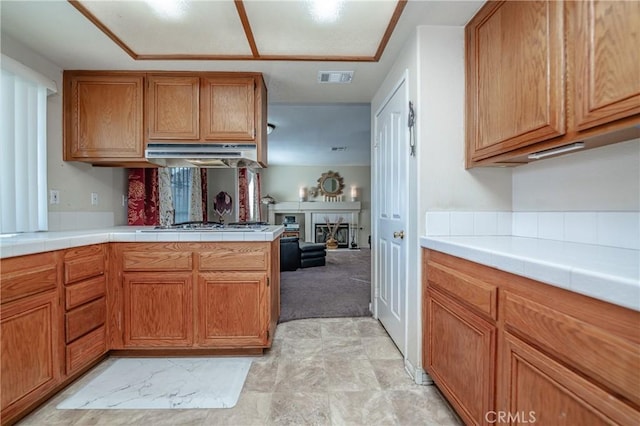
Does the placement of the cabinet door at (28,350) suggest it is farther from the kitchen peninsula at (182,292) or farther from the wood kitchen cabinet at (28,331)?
the kitchen peninsula at (182,292)

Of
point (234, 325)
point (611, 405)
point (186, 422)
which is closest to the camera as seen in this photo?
point (611, 405)

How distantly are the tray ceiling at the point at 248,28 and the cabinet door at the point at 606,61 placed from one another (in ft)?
2.74

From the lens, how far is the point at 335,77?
7.85ft

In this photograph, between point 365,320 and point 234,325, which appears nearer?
point 234,325

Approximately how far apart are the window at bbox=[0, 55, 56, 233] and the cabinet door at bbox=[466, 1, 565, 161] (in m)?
2.75

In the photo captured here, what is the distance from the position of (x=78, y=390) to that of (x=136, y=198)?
1.70 meters

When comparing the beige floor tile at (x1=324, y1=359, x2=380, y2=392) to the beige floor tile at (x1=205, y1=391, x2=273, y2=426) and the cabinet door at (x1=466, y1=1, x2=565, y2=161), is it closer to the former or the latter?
the beige floor tile at (x1=205, y1=391, x2=273, y2=426)

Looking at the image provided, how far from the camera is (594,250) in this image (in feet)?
3.77

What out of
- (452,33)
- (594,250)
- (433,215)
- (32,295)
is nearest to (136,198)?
(32,295)

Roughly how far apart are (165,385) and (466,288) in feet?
5.77

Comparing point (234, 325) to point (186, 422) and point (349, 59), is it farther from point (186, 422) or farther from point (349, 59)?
point (349, 59)

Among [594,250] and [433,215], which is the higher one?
[433,215]

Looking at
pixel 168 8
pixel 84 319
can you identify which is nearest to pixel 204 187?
pixel 84 319
